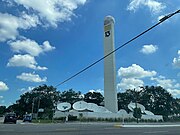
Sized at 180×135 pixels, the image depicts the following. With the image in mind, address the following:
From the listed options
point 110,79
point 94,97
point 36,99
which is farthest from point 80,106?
point 94,97

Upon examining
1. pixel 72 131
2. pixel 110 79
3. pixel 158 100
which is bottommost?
pixel 72 131

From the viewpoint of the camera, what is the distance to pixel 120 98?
132 m

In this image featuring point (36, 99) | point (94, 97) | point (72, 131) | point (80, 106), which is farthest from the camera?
point (94, 97)

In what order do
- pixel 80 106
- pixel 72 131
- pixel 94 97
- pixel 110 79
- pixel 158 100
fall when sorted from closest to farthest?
pixel 72 131 → pixel 110 79 → pixel 80 106 → pixel 158 100 → pixel 94 97

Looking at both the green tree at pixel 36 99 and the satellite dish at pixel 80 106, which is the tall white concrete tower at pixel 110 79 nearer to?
the satellite dish at pixel 80 106

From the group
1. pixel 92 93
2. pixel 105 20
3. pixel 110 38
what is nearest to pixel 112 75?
pixel 110 38

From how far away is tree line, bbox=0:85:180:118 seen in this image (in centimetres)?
12058

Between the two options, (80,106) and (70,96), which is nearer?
(80,106)

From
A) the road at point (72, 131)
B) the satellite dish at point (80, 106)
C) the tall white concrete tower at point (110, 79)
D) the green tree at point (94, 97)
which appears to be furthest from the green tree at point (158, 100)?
the road at point (72, 131)

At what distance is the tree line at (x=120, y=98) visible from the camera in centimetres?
12058

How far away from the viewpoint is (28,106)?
120438mm

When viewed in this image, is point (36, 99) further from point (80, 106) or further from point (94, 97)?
point (80, 106)

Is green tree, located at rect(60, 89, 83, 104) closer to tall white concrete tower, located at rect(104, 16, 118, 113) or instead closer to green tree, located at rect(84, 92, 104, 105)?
green tree, located at rect(84, 92, 104, 105)

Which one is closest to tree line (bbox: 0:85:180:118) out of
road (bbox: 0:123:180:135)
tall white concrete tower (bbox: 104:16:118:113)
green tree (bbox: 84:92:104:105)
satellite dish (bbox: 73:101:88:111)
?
green tree (bbox: 84:92:104:105)
